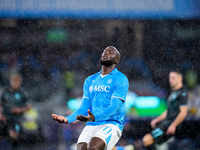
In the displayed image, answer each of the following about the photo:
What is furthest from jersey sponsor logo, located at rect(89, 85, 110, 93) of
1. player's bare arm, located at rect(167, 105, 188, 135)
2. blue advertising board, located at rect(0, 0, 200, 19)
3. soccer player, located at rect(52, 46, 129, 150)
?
blue advertising board, located at rect(0, 0, 200, 19)

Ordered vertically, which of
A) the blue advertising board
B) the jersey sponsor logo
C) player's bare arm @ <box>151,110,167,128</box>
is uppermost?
the blue advertising board

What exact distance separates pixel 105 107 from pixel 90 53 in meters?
5.08

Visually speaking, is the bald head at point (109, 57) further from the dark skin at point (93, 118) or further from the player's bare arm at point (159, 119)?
the player's bare arm at point (159, 119)

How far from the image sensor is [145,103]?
6645 millimetres

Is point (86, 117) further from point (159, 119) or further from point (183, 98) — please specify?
point (159, 119)

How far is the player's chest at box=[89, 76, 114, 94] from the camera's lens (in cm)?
320

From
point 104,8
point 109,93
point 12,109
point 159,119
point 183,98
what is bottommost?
point 159,119

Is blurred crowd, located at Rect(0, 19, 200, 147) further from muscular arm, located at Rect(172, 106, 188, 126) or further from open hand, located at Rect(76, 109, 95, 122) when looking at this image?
open hand, located at Rect(76, 109, 95, 122)

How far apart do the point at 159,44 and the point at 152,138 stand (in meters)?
2.63

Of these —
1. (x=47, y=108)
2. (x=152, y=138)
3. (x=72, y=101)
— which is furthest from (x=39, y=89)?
(x=152, y=138)

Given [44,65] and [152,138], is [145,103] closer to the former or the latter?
[152,138]

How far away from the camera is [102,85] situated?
10.6ft

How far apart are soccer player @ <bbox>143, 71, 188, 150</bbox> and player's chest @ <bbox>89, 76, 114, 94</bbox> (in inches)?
114

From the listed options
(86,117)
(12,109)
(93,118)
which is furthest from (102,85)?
(12,109)
